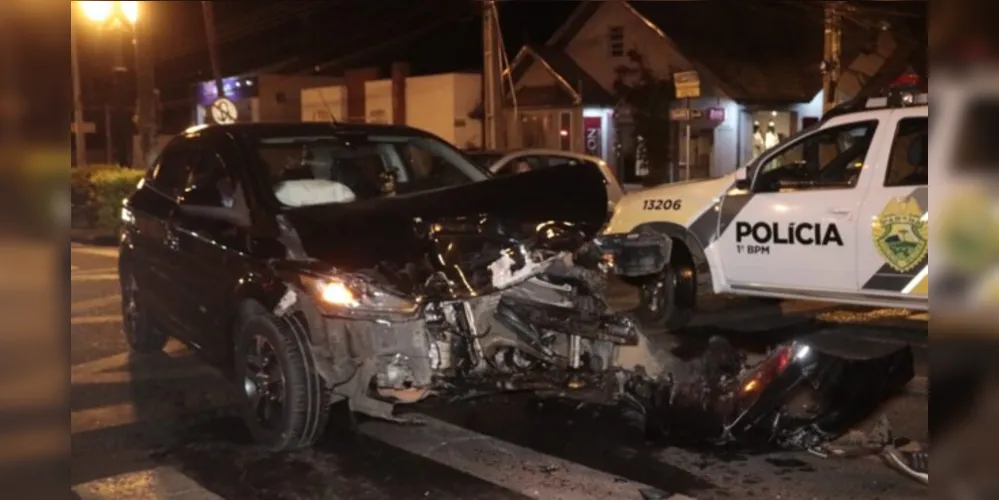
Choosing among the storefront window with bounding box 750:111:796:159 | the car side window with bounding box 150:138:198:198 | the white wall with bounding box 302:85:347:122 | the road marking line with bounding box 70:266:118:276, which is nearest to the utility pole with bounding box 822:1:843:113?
the storefront window with bounding box 750:111:796:159

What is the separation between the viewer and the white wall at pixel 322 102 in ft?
119

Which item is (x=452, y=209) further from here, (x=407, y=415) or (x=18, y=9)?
(x=18, y=9)

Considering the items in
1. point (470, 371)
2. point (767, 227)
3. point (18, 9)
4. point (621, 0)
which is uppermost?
point (621, 0)

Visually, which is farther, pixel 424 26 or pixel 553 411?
pixel 424 26

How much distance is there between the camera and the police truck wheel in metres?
8.86

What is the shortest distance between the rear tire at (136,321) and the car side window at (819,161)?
4961mm

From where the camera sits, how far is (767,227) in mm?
8133

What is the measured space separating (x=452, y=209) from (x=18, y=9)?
11.4ft

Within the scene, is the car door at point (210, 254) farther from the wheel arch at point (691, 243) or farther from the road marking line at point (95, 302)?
the road marking line at point (95, 302)

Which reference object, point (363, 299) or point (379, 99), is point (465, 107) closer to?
point (379, 99)

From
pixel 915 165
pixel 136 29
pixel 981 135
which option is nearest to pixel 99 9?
pixel 136 29

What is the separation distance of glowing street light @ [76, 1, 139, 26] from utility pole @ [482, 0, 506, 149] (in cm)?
846

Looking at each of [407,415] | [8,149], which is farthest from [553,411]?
[8,149]

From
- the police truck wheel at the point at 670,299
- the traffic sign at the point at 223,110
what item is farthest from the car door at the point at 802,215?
the traffic sign at the point at 223,110
